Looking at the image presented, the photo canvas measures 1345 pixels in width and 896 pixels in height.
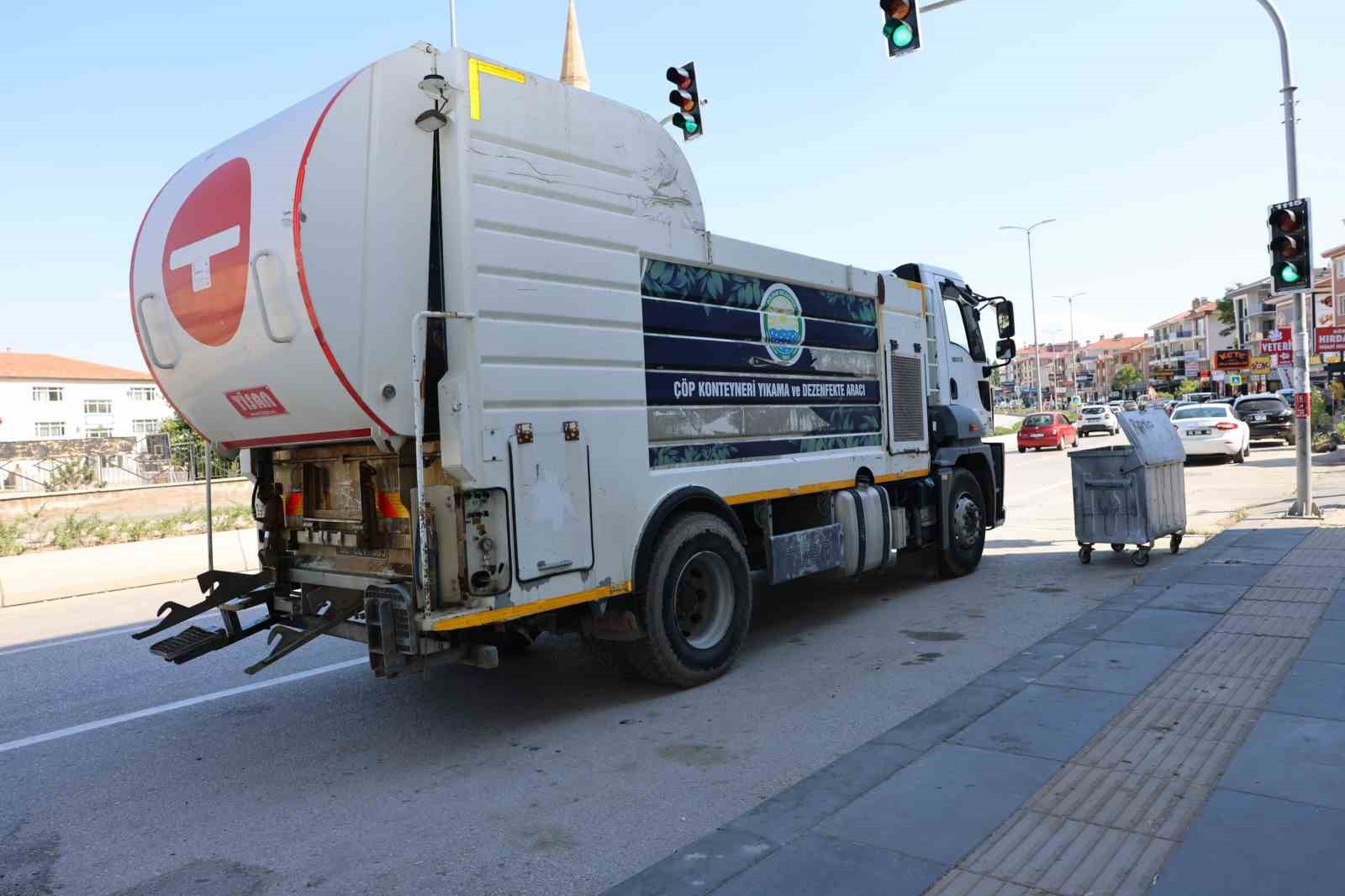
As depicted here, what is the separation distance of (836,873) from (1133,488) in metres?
7.47

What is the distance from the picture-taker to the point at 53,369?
255 ft

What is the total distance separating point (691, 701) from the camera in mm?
5836

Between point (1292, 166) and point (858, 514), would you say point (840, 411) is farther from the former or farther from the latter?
point (1292, 166)

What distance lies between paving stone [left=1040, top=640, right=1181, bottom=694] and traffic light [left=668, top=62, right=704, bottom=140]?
8389 mm

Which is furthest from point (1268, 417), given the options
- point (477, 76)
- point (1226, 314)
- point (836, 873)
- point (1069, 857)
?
point (1226, 314)

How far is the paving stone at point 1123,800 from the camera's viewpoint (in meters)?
3.78

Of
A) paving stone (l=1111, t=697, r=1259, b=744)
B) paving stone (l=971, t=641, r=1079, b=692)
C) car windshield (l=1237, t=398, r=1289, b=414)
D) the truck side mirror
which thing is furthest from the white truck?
car windshield (l=1237, t=398, r=1289, b=414)

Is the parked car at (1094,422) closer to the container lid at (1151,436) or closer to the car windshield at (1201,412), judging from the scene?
the car windshield at (1201,412)

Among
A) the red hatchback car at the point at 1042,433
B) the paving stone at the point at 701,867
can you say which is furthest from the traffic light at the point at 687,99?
the red hatchback car at the point at 1042,433

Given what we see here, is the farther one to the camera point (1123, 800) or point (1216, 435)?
point (1216, 435)

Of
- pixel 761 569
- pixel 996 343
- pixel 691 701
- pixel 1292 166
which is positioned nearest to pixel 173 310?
pixel 691 701

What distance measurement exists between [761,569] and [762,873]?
3.63 metres

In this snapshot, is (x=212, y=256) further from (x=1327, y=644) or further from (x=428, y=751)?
(x=1327, y=644)

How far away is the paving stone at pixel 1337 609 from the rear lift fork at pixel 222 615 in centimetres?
740
